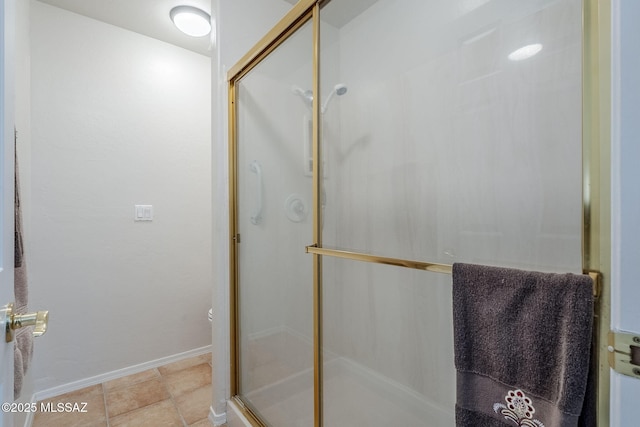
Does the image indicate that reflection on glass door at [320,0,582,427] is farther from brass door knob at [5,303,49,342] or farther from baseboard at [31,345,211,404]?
baseboard at [31,345,211,404]

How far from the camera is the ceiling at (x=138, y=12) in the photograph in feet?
6.06

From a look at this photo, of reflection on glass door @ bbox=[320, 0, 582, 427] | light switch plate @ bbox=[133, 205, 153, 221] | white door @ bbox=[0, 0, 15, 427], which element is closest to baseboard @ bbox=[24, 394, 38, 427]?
light switch plate @ bbox=[133, 205, 153, 221]

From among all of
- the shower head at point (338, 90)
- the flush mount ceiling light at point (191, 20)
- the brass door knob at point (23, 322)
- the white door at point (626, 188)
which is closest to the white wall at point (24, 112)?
the flush mount ceiling light at point (191, 20)

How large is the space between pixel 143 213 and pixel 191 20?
137 cm

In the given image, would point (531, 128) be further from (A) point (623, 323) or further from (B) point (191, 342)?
(B) point (191, 342)

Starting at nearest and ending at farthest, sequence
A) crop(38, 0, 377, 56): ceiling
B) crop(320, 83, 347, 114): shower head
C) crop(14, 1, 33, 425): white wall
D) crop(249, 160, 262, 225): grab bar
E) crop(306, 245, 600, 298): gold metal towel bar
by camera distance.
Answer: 1. crop(306, 245, 600, 298): gold metal towel bar
2. crop(320, 83, 347, 114): shower head
3. crop(14, 1, 33, 425): white wall
4. crop(249, 160, 262, 225): grab bar
5. crop(38, 0, 377, 56): ceiling

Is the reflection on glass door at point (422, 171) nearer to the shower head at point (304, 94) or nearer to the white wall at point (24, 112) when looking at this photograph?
the shower head at point (304, 94)

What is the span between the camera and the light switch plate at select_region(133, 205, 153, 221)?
7.06 ft

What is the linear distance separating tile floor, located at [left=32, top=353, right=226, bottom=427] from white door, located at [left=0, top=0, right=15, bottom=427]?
133 cm

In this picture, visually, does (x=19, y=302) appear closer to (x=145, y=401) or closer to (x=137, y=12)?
(x=145, y=401)

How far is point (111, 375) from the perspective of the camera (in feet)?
6.77

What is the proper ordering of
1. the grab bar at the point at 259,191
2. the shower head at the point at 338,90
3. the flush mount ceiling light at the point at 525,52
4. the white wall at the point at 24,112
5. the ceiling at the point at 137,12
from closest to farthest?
the flush mount ceiling light at the point at 525,52
the shower head at the point at 338,90
the white wall at the point at 24,112
the grab bar at the point at 259,191
the ceiling at the point at 137,12

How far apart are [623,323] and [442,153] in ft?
3.15

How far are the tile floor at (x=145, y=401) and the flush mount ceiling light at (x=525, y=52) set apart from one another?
229 cm
